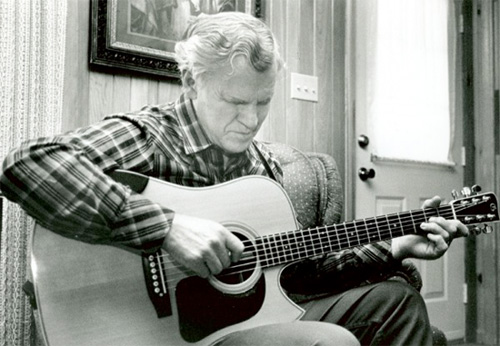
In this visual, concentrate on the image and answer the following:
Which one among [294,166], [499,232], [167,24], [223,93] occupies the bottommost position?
[499,232]

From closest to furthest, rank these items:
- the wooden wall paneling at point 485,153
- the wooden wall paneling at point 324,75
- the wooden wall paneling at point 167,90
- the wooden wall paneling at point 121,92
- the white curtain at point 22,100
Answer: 1. the white curtain at point 22,100
2. the wooden wall paneling at point 121,92
3. the wooden wall paneling at point 167,90
4. the wooden wall paneling at point 324,75
5. the wooden wall paneling at point 485,153

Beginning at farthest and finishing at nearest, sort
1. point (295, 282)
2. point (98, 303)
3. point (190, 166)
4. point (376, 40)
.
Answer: point (376, 40)
point (295, 282)
point (190, 166)
point (98, 303)

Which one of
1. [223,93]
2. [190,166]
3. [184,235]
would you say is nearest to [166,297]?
[184,235]

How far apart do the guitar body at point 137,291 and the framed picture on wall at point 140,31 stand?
791 millimetres

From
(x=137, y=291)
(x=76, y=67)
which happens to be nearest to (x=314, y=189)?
(x=76, y=67)

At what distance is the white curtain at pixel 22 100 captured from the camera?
53.4 inches

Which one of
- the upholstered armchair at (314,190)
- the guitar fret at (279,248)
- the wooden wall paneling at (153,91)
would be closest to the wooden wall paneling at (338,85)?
the upholstered armchair at (314,190)

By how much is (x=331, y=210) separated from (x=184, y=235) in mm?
964

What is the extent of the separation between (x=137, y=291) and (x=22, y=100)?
2.49 feet

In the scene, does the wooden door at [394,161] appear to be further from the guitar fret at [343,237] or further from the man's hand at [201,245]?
the man's hand at [201,245]

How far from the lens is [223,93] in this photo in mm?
1101

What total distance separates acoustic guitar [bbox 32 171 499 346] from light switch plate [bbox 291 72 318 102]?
3.53 ft

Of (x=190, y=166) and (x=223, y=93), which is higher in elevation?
(x=223, y=93)

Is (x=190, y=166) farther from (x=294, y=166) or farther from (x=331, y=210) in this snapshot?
(x=331, y=210)
